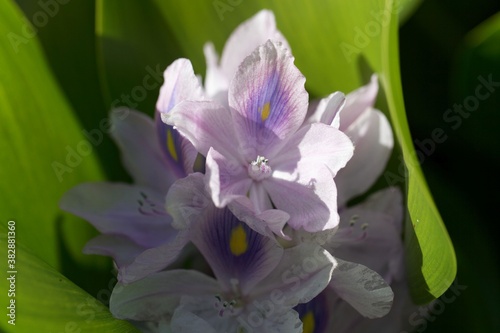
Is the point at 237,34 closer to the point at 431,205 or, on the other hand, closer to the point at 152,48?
the point at 152,48

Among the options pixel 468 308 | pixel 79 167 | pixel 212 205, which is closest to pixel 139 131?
pixel 79 167

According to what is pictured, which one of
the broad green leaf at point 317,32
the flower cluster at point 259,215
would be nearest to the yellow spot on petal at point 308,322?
the flower cluster at point 259,215

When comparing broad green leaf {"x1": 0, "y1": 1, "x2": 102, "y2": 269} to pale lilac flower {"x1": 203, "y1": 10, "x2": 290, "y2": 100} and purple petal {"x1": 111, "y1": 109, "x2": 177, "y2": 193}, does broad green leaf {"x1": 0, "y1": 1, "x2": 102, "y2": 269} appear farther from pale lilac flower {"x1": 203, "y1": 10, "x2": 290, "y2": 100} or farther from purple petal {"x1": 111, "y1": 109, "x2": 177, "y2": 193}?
pale lilac flower {"x1": 203, "y1": 10, "x2": 290, "y2": 100}

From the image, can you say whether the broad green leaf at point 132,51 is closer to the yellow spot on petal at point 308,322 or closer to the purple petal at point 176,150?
the purple petal at point 176,150

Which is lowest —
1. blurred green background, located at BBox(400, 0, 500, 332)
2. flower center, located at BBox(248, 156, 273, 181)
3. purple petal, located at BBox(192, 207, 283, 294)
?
blurred green background, located at BBox(400, 0, 500, 332)

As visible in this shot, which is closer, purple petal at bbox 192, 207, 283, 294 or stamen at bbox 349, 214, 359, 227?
purple petal at bbox 192, 207, 283, 294

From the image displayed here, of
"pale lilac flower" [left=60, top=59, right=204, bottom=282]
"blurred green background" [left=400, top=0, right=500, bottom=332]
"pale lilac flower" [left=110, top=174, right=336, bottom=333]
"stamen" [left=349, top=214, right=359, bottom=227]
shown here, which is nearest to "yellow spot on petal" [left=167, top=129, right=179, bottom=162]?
"pale lilac flower" [left=60, top=59, right=204, bottom=282]

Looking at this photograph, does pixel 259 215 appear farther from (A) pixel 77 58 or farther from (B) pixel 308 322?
(A) pixel 77 58

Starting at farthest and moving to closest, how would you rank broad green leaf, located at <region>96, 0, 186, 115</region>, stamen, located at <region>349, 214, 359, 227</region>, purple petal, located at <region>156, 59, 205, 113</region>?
broad green leaf, located at <region>96, 0, 186, 115</region>
stamen, located at <region>349, 214, 359, 227</region>
purple petal, located at <region>156, 59, 205, 113</region>
